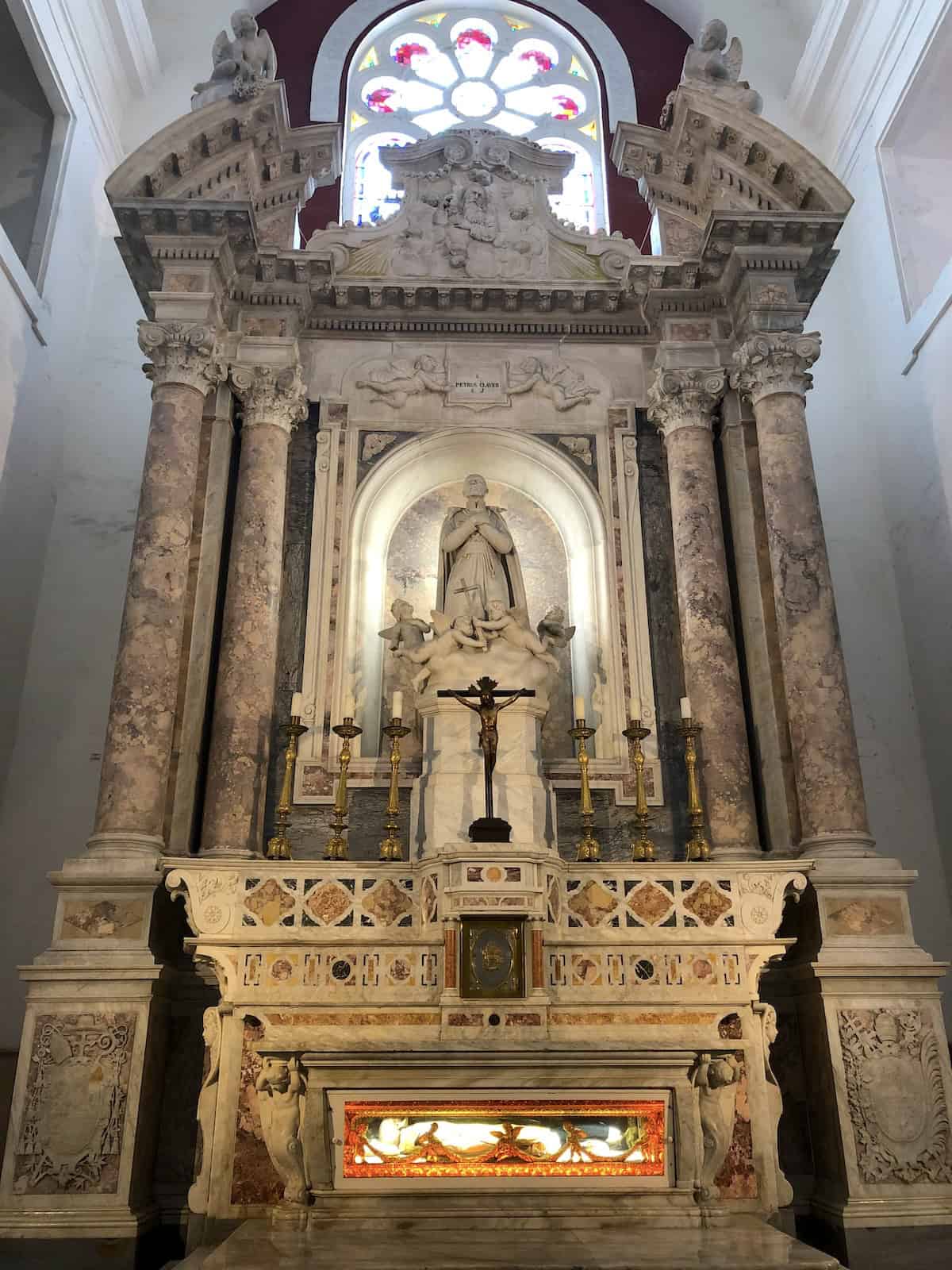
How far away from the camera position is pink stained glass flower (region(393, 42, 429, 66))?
13.1m

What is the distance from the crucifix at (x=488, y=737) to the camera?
6406mm

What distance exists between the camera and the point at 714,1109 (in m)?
5.63

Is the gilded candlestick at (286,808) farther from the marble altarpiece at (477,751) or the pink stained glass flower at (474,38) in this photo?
the pink stained glass flower at (474,38)

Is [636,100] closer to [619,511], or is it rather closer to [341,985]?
[619,511]

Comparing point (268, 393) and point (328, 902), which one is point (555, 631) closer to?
point (268, 393)

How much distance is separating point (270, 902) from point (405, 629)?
2684 millimetres

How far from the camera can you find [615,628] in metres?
8.62

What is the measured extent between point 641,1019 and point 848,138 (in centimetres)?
952

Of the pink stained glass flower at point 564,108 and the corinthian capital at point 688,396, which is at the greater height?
the pink stained glass flower at point 564,108

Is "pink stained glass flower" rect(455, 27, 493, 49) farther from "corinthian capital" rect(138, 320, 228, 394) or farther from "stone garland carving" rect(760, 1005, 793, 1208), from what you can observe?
"stone garland carving" rect(760, 1005, 793, 1208)

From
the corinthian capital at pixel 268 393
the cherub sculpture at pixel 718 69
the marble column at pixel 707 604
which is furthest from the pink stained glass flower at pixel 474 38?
the corinthian capital at pixel 268 393

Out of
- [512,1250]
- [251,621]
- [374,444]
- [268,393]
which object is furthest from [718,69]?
[512,1250]

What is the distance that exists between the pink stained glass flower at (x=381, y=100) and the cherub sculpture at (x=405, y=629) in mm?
7134

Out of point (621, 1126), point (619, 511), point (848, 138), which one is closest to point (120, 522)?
point (619, 511)
